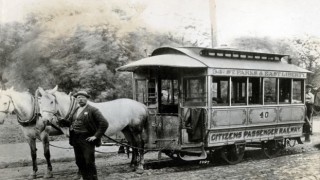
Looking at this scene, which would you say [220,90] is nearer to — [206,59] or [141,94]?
[206,59]

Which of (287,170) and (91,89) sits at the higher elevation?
(91,89)

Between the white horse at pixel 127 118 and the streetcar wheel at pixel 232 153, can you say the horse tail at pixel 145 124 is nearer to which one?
the white horse at pixel 127 118

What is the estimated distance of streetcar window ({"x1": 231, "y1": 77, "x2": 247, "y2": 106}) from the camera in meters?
8.70

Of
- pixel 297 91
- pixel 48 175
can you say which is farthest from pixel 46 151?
pixel 297 91

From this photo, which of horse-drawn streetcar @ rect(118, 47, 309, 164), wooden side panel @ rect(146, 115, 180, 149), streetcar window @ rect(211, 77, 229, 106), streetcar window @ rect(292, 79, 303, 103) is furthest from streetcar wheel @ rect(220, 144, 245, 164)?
streetcar window @ rect(292, 79, 303, 103)

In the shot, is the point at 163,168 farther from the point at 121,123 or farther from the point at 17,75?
the point at 17,75

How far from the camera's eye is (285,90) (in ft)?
31.3

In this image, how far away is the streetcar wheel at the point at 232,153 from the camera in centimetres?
825

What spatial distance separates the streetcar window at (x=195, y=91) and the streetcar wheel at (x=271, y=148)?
2.29m

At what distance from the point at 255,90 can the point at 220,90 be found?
927 millimetres

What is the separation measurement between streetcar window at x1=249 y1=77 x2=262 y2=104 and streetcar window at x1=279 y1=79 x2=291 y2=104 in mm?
931

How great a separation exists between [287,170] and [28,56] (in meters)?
5.79

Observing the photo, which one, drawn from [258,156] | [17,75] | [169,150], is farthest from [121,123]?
[258,156]

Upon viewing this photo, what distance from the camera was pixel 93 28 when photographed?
10.7 meters
